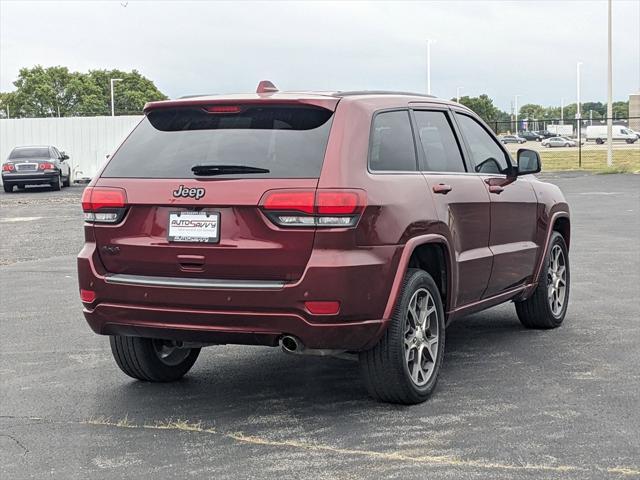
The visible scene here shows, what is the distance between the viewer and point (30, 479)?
4684mm

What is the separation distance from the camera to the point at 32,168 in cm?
3488

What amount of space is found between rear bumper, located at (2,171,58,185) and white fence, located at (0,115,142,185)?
865cm

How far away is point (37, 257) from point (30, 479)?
1040 cm

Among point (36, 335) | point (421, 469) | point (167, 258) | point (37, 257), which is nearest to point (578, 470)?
point (421, 469)

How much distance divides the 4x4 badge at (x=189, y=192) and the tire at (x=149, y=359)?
124 cm

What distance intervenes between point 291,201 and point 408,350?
3.94ft

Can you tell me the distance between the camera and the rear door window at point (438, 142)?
6.47 metres

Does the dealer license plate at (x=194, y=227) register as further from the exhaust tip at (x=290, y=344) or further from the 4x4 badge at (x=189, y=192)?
the exhaust tip at (x=290, y=344)

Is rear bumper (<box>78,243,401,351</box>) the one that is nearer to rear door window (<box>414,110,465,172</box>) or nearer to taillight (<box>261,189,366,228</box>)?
taillight (<box>261,189,366,228</box>)

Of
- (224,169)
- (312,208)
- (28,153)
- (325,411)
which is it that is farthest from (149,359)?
(28,153)

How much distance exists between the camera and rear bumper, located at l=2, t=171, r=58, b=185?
1367 inches

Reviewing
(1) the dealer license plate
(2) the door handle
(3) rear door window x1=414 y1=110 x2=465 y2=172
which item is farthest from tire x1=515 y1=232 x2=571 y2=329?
(1) the dealer license plate

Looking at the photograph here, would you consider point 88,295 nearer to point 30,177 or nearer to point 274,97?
point 274,97

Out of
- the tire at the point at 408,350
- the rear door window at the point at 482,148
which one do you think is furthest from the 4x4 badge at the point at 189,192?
the rear door window at the point at 482,148
